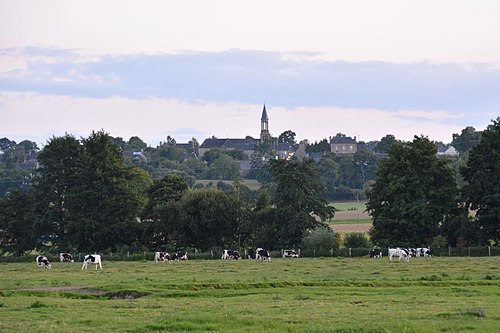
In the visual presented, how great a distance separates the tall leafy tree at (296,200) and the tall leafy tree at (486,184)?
510 inches

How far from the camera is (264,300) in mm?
30484

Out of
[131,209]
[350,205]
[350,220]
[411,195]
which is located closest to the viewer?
[411,195]

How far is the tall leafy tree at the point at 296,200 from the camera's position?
75875 millimetres

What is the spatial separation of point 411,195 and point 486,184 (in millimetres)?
6081

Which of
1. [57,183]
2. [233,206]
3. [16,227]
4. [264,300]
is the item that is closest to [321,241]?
[233,206]

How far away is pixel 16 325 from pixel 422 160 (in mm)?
53937

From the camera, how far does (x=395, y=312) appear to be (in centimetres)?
2509

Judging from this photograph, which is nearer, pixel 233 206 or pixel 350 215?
pixel 233 206

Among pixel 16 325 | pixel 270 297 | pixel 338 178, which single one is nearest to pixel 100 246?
pixel 270 297

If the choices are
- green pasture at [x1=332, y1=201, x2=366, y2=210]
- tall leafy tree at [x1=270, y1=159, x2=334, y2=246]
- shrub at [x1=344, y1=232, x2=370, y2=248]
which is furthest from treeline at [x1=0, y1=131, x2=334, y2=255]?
green pasture at [x1=332, y1=201, x2=366, y2=210]

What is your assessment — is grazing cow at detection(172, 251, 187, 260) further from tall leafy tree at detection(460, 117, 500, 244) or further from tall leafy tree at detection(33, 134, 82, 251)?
tall leafy tree at detection(460, 117, 500, 244)

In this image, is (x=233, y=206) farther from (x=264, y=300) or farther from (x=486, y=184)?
(x=264, y=300)

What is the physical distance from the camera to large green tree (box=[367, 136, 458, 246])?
232 ft

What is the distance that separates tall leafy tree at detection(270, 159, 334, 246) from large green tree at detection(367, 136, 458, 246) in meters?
5.71
